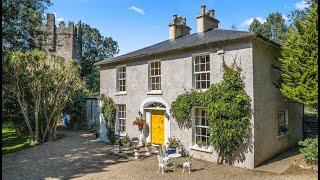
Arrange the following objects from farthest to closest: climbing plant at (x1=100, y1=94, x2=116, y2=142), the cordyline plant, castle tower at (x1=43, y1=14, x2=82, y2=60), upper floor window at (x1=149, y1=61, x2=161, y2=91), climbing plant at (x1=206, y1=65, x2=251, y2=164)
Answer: castle tower at (x1=43, y1=14, x2=82, y2=60) → climbing plant at (x1=100, y1=94, x2=116, y2=142) → the cordyline plant → upper floor window at (x1=149, y1=61, x2=161, y2=91) → climbing plant at (x1=206, y1=65, x2=251, y2=164)

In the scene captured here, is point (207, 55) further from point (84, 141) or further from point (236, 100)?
point (84, 141)

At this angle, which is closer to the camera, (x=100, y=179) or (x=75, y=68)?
(x=100, y=179)

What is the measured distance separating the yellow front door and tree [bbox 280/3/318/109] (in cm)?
744

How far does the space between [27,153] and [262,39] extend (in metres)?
15.2

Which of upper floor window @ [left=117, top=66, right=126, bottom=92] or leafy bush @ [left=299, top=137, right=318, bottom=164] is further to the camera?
upper floor window @ [left=117, top=66, right=126, bottom=92]

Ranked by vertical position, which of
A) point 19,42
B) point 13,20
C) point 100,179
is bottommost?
point 100,179

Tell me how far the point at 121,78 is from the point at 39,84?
5.66 meters

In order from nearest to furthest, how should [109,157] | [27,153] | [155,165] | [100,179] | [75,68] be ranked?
[100,179] < [155,165] < [109,157] < [27,153] < [75,68]

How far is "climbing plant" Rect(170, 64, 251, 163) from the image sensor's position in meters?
14.0

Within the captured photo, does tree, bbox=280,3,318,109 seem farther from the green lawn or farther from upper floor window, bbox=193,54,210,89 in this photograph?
the green lawn

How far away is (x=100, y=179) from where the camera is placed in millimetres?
12797

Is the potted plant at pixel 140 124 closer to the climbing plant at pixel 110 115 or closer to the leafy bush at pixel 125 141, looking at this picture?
the leafy bush at pixel 125 141

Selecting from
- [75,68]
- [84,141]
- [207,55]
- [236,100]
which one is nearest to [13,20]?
[75,68]

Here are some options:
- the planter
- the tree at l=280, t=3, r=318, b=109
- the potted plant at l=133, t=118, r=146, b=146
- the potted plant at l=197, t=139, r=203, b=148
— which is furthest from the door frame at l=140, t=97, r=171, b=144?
the tree at l=280, t=3, r=318, b=109
